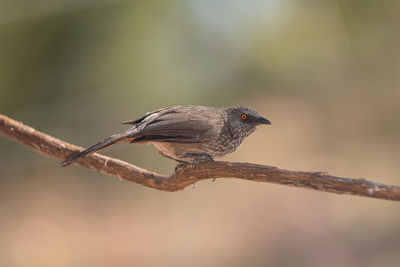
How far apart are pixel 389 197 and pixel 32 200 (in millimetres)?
9170

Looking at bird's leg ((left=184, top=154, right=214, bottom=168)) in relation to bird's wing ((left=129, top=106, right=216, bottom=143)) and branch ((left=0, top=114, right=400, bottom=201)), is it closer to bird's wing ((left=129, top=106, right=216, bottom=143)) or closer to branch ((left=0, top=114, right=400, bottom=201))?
bird's wing ((left=129, top=106, right=216, bottom=143))

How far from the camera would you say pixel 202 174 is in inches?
141

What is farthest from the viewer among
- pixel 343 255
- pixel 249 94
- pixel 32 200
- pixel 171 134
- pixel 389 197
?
pixel 249 94

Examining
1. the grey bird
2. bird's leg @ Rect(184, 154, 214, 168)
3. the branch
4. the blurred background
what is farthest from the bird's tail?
the blurred background

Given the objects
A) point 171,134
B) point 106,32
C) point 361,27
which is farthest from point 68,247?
point 361,27

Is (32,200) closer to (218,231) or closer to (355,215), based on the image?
(218,231)

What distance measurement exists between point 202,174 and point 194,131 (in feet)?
1.79

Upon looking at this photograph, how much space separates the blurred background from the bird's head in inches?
203

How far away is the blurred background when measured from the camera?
8906mm

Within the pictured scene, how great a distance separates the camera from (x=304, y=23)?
1012 centimetres

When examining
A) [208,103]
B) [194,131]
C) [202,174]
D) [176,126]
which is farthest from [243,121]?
[208,103]

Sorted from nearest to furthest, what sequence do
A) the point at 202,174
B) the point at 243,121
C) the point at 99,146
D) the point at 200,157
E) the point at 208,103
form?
the point at 99,146 → the point at 202,174 → the point at 200,157 → the point at 243,121 → the point at 208,103

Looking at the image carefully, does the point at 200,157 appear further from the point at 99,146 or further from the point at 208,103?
the point at 208,103


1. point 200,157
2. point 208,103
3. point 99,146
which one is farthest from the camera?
point 208,103
